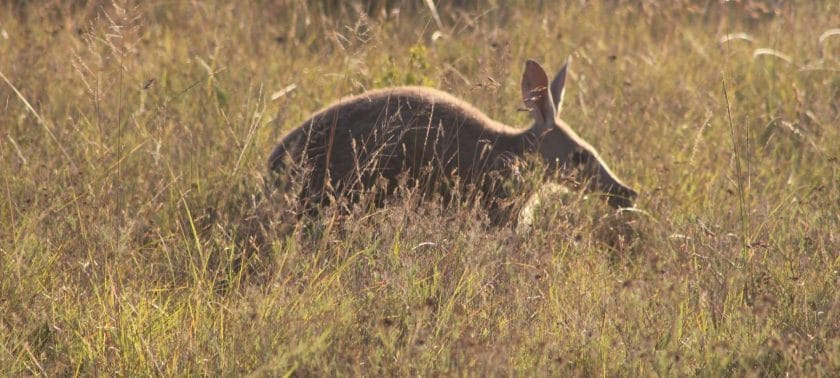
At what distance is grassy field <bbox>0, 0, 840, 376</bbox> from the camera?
322cm

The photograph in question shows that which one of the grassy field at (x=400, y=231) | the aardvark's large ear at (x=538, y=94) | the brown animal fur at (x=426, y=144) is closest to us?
the grassy field at (x=400, y=231)

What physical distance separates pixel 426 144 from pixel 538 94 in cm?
61

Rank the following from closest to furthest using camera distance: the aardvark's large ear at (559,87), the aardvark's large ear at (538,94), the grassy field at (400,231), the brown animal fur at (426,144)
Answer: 1. the grassy field at (400,231)
2. the brown animal fur at (426,144)
3. the aardvark's large ear at (538,94)
4. the aardvark's large ear at (559,87)

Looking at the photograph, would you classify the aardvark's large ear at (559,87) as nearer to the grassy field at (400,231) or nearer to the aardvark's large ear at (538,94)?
the aardvark's large ear at (538,94)

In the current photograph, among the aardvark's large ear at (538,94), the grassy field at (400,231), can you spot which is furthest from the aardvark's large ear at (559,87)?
the grassy field at (400,231)

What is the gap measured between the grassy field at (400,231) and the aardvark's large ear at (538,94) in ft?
1.21

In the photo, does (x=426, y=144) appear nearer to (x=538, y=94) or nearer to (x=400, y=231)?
(x=538, y=94)

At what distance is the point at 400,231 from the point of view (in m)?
3.89

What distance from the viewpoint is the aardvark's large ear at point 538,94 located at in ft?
16.5

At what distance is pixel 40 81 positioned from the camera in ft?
18.7

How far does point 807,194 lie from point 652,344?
7.01 feet

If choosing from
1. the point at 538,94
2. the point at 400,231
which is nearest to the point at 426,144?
the point at 538,94

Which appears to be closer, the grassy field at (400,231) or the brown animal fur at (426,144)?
the grassy field at (400,231)

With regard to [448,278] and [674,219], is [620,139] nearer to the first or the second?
[674,219]
